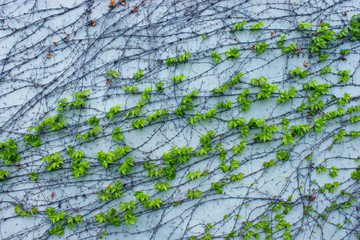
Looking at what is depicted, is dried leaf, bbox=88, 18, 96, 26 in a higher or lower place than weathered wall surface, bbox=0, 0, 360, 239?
higher

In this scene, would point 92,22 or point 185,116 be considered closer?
point 185,116

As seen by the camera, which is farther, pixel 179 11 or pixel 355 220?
pixel 179 11

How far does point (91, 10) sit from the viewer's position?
3693mm

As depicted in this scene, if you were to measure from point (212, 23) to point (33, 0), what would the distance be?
2.30m

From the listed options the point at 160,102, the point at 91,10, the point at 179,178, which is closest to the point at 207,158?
the point at 179,178

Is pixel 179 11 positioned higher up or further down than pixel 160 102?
higher up

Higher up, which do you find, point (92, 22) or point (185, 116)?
point (92, 22)

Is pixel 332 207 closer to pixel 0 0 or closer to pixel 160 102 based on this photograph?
pixel 160 102

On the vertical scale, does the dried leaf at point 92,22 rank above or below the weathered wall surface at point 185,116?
above

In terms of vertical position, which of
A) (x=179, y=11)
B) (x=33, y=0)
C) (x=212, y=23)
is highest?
(x=33, y=0)

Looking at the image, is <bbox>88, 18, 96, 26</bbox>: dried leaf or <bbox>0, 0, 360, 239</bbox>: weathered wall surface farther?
<bbox>88, 18, 96, 26</bbox>: dried leaf

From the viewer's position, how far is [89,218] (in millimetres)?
3344

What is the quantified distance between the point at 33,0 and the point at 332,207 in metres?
4.52

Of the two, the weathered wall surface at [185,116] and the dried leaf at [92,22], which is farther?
the dried leaf at [92,22]
